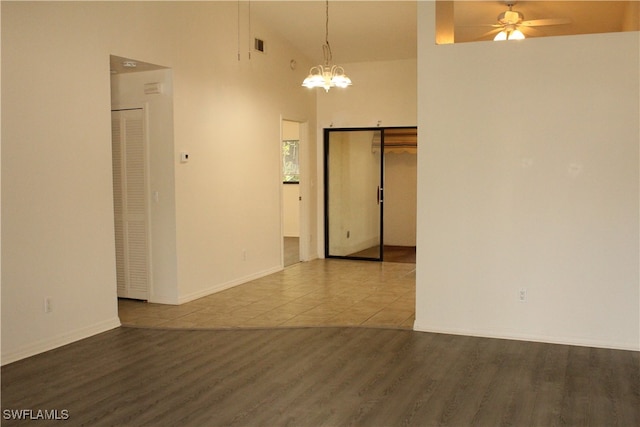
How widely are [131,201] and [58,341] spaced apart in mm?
1940

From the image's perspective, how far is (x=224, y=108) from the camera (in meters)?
6.90

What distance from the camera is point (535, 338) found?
15.9 ft

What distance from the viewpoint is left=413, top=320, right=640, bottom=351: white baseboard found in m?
4.63

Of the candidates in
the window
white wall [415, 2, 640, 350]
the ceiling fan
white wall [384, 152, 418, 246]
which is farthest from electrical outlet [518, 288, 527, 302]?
the window

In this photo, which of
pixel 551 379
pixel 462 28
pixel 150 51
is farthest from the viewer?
pixel 462 28

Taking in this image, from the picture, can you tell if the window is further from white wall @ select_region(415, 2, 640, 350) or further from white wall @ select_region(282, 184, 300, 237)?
white wall @ select_region(415, 2, 640, 350)

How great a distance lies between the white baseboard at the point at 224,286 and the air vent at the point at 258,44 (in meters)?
2.86

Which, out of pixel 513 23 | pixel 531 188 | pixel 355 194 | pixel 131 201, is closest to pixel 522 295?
pixel 531 188

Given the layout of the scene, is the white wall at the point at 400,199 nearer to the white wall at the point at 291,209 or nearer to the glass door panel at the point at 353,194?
the glass door panel at the point at 353,194

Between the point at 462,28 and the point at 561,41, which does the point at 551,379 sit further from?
the point at 462,28

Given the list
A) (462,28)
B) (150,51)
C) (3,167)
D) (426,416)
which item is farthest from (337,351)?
(462,28)

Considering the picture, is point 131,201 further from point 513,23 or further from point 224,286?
point 513,23

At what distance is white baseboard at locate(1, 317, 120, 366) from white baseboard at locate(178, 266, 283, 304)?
99cm

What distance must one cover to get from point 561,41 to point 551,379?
2.58 metres
